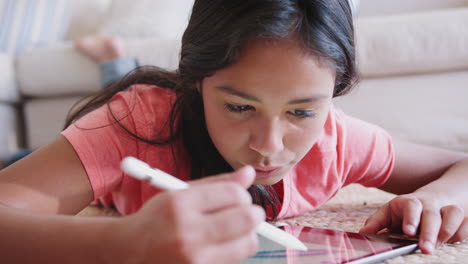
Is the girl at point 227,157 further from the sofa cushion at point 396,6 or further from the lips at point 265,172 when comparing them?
the sofa cushion at point 396,6

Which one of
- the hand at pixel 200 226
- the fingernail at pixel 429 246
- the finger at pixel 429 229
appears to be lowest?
the fingernail at pixel 429 246

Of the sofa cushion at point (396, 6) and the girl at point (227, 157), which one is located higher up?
the sofa cushion at point (396, 6)

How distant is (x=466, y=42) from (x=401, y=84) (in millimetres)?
180

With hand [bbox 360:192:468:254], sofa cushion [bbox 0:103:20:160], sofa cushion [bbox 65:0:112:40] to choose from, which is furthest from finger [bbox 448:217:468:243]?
sofa cushion [bbox 65:0:112:40]

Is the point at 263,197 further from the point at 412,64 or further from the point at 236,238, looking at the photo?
the point at 412,64

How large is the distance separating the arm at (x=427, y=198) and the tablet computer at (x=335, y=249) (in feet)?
0.10

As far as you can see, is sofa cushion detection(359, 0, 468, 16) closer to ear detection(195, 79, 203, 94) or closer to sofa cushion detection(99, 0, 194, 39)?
sofa cushion detection(99, 0, 194, 39)

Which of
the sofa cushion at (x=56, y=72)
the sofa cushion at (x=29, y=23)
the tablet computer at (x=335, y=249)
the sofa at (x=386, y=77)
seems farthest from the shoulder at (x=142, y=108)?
the sofa cushion at (x=29, y=23)

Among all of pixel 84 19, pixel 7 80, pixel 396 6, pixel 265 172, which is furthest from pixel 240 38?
pixel 84 19

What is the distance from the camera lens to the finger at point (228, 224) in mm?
299

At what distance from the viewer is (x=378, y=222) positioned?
0.55 metres

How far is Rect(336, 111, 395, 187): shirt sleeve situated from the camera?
701mm

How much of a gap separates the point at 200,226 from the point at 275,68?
0.68 feet

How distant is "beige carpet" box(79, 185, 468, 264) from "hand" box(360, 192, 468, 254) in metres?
0.01
